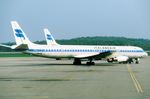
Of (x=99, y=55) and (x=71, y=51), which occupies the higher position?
(x=71, y=51)

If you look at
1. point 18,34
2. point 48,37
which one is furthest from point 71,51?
point 48,37

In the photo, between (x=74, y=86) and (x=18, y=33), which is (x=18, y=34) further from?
(x=74, y=86)

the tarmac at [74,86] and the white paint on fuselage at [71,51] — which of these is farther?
the white paint on fuselage at [71,51]

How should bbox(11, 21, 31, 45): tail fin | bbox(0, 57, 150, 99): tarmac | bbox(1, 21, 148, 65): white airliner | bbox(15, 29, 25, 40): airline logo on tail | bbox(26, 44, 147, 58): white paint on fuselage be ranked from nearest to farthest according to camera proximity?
bbox(0, 57, 150, 99): tarmac
bbox(1, 21, 148, 65): white airliner
bbox(26, 44, 147, 58): white paint on fuselage
bbox(11, 21, 31, 45): tail fin
bbox(15, 29, 25, 40): airline logo on tail

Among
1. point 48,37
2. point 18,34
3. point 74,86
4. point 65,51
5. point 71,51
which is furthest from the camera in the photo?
point 48,37

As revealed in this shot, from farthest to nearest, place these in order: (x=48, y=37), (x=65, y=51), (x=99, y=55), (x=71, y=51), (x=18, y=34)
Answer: (x=48, y=37) → (x=71, y=51) → (x=65, y=51) → (x=18, y=34) → (x=99, y=55)

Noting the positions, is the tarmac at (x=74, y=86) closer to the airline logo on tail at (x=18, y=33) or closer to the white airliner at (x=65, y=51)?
the white airliner at (x=65, y=51)

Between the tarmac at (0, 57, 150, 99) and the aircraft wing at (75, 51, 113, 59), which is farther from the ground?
the tarmac at (0, 57, 150, 99)

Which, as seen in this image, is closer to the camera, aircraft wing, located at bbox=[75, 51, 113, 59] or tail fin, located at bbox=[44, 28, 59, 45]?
aircraft wing, located at bbox=[75, 51, 113, 59]

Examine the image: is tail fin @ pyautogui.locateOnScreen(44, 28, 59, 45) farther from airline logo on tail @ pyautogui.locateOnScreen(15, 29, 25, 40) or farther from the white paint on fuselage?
airline logo on tail @ pyautogui.locateOnScreen(15, 29, 25, 40)

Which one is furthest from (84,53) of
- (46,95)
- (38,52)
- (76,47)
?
(46,95)

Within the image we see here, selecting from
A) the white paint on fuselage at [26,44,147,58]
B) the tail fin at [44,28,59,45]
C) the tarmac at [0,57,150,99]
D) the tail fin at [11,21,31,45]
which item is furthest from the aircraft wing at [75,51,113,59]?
the tail fin at [44,28,59,45]

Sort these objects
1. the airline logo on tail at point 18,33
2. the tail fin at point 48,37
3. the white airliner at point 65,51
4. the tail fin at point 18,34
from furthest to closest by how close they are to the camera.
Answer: the tail fin at point 48,37
the airline logo on tail at point 18,33
the tail fin at point 18,34
the white airliner at point 65,51


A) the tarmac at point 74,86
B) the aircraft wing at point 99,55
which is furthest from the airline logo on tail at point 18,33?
the tarmac at point 74,86
